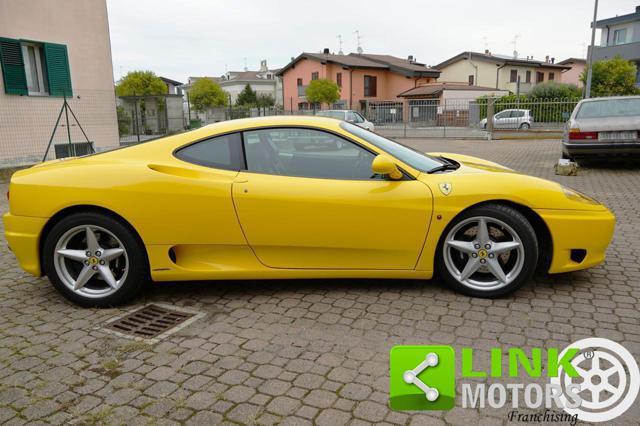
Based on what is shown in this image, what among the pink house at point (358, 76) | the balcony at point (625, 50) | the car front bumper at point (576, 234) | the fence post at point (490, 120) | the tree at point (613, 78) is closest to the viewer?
the car front bumper at point (576, 234)

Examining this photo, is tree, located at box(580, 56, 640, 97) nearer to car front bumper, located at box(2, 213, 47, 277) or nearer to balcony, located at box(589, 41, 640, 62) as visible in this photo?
balcony, located at box(589, 41, 640, 62)

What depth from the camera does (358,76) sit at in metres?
51.7

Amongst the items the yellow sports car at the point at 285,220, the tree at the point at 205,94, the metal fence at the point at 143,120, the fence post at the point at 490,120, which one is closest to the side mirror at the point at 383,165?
the yellow sports car at the point at 285,220

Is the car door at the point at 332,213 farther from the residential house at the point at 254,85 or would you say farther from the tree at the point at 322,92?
the residential house at the point at 254,85

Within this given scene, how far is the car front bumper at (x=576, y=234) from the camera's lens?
12.0 feet

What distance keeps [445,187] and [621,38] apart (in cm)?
5172

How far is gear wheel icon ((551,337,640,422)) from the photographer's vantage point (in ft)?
7.97

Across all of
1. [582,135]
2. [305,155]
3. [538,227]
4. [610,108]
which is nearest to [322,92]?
[610,108]

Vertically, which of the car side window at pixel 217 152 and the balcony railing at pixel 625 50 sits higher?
the balcony railing at pixel 625 50

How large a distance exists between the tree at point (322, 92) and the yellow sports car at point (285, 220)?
4176cm

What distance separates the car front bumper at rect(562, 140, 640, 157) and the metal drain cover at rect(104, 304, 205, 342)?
9.15 metres

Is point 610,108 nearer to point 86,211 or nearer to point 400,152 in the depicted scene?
point 400,152

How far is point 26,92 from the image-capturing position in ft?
41.9

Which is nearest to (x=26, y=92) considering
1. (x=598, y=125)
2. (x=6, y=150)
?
(x=6, y=150)
